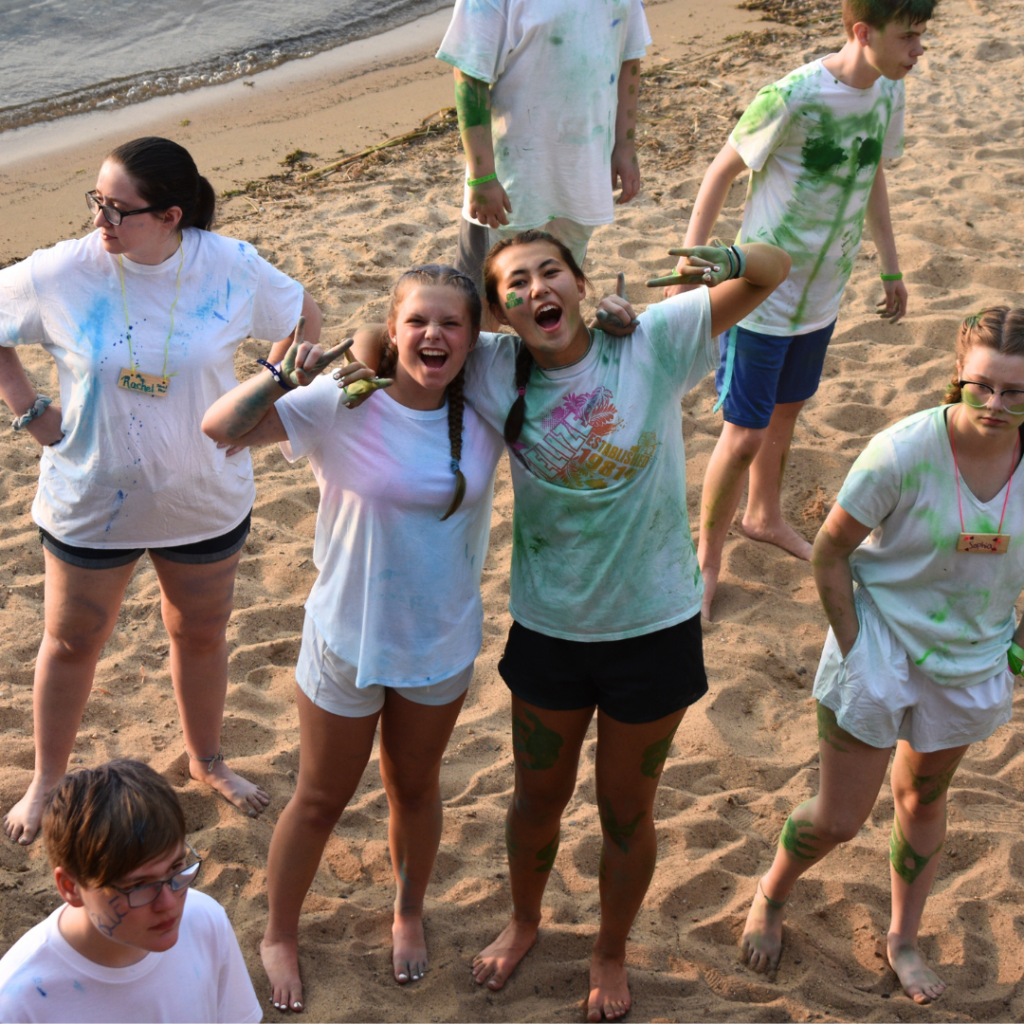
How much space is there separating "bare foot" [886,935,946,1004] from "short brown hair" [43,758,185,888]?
82.0 inches

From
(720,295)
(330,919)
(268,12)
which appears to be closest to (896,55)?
(720,295)

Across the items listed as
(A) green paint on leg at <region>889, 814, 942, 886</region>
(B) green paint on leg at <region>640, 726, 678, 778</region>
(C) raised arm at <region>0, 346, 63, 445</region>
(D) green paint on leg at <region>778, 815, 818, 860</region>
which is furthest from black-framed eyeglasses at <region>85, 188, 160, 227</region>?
(A) green paint on leg at <region>889, 814, 942, 886</region>

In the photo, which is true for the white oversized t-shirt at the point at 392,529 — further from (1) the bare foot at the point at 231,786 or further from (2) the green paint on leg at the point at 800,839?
(1) the bare foot at the point at 231,786

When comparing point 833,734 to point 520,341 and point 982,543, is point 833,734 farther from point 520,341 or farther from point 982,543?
point 520,341

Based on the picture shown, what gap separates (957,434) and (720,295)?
0.64m

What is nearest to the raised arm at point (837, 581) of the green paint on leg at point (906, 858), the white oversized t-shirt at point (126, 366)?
the green paint on leg at point (906, 858)

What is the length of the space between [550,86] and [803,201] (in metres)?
0.99

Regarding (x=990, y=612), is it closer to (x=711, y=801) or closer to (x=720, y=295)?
(x=720, y=295)

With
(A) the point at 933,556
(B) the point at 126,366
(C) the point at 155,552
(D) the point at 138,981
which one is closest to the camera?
(D) the point at 138,981

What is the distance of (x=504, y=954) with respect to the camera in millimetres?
2941

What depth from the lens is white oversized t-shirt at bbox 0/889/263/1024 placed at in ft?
5.82

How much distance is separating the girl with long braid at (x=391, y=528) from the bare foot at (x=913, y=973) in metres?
1.40

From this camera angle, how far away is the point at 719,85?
8.59 meters

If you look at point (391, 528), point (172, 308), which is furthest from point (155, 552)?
point (391, 528)
